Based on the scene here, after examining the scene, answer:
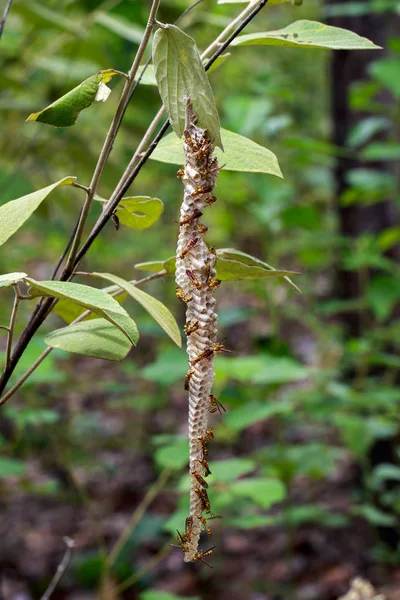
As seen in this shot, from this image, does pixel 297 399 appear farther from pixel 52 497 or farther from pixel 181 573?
pixel 52 497

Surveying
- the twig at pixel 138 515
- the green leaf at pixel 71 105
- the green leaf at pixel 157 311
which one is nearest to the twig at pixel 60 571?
the twig at pixel 138 515

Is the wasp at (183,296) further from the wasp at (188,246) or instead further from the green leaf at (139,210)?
the green leaf at (139,210)

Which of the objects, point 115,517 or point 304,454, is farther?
point 115,517

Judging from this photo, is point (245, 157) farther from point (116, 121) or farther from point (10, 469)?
point (10, 469)

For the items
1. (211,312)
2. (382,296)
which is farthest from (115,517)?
(211,312)

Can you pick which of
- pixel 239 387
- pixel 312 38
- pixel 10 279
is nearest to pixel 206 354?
pixel 10 279

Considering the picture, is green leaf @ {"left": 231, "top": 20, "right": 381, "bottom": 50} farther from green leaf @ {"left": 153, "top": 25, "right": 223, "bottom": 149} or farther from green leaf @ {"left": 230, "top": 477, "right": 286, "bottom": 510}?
green leaf @ {"left": 230, "top": 477, "right": 286, "bottom": 510}
